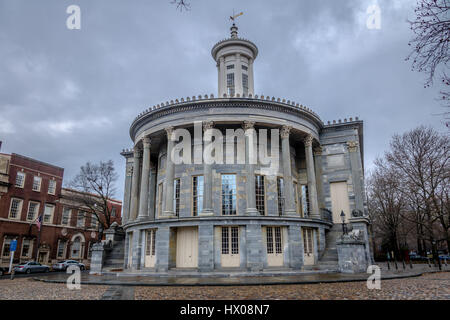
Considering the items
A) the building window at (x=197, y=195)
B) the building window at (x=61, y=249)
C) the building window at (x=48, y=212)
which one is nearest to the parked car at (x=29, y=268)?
the building window at (x=61, y=249)

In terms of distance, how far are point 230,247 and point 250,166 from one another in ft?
19.7

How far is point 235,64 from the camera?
104 feet

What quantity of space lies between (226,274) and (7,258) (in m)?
31.9

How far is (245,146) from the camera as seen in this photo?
80.2 feet

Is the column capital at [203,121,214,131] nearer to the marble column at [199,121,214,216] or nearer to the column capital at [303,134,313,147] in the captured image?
the marble column at [199,121,214,216]

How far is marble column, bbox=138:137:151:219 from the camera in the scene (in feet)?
83.7

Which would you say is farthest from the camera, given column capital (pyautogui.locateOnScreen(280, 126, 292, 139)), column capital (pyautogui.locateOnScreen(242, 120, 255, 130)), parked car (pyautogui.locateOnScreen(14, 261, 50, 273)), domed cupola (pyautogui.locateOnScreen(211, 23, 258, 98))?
parked car (pyautogui.locateOnScreen(14, 261, 50, 273))

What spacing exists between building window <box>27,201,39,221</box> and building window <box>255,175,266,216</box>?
33535mm

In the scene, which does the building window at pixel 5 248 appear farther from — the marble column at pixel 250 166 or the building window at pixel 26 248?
the marble column at pixel 250 166

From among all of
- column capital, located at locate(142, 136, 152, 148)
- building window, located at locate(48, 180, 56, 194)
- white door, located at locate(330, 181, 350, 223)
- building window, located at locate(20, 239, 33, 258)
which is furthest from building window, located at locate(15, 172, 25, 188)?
white door, located at locate(330, 181, 350, 223)

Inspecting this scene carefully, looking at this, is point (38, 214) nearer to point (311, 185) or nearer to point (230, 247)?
point (230, 247)

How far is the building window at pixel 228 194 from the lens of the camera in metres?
24.4

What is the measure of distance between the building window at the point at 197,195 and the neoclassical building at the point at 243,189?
0.08m

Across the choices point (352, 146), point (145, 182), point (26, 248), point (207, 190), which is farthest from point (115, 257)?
point (352, 146)
